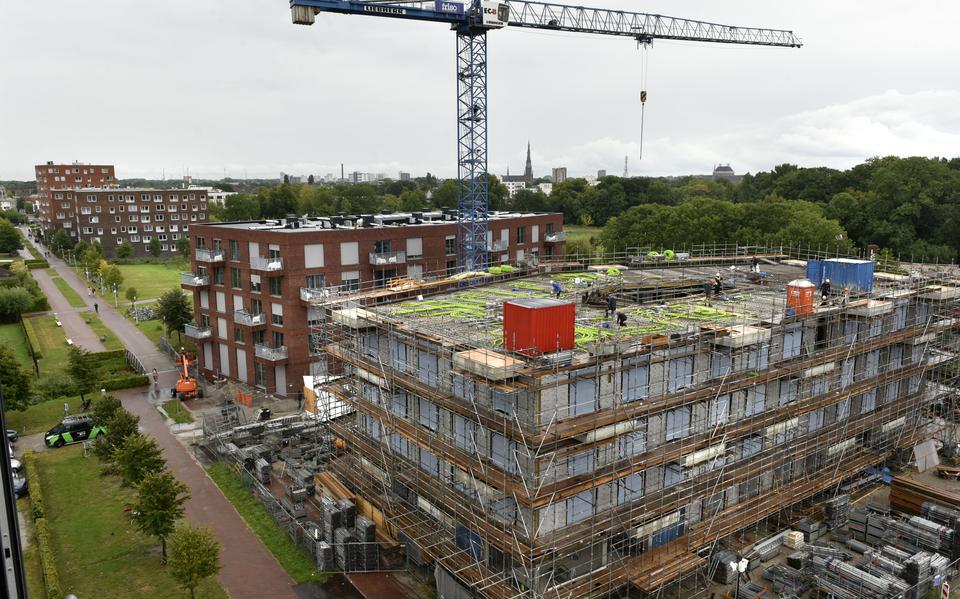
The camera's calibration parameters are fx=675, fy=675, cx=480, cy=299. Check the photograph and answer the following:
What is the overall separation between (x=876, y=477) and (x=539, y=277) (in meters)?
20.1

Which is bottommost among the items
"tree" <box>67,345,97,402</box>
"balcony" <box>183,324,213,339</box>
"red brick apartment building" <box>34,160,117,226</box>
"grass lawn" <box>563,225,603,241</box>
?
"tree" <box>67,345,97,402</box>

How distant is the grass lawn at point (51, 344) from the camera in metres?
57.8

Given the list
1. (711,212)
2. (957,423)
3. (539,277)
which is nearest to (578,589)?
(539,277)

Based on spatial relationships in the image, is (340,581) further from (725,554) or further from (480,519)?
(725,554)

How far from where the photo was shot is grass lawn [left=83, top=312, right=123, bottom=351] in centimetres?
6484

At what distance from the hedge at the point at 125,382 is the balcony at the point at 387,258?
20.2 meters

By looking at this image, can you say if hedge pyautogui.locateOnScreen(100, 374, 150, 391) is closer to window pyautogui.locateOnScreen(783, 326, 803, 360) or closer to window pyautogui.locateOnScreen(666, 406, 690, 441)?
window pyautogui.locateOnScreen(666, 406, 690, 441)

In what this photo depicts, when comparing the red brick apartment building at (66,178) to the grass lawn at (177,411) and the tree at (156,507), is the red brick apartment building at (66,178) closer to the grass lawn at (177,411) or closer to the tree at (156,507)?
the grass lawn at (177,411)

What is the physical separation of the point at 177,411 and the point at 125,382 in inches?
315

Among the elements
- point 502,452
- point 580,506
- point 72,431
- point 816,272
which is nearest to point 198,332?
point 72,431

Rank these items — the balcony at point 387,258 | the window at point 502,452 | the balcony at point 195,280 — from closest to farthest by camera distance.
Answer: the window at point 502,452, the balcony at point 387,258, the balcony at point 195,280

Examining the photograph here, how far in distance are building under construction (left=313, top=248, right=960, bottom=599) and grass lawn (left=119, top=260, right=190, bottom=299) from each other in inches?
2589

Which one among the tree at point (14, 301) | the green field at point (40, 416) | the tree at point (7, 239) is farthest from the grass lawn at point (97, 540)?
the tree at point (7, 239)

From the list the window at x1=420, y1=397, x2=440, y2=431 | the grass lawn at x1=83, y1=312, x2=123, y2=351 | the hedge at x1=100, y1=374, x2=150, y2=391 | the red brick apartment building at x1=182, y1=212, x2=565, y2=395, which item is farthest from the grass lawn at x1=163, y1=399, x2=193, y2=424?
the window at x1=420, y1=397, x2=440, y2=431
